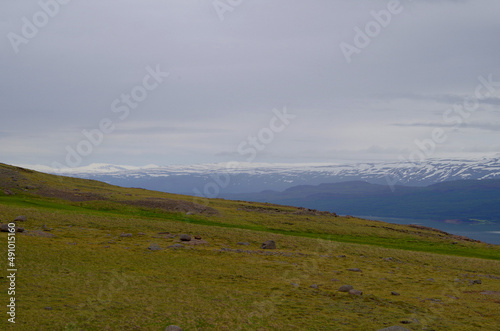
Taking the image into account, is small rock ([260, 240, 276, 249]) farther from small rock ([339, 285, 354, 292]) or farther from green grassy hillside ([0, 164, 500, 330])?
small rock ([339, 285, 354, 292])

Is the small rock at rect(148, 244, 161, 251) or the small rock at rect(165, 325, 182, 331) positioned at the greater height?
the small rock at rect(148, 244, 161, 251)

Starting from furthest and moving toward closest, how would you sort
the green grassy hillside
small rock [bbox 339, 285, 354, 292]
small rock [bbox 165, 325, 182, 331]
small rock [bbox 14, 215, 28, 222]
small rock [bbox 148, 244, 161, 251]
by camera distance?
small rock [bbox 14, 215, 28, 222], small rock [bbox 148, 244, 161, 251], small rock [bbox 339, 285, 354, 292], the green grassy hillside, small rock [bbox 165, 325, 182, 331]

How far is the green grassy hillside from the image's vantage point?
21734 millimetres

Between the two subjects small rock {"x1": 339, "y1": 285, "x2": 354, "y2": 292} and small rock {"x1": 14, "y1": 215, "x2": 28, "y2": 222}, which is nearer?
small rock {"x1": 339, "y1": 285, "x2": 354, "y2": 292}

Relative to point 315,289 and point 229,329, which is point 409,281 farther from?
point 229,329

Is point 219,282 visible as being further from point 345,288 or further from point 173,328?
point 173,328

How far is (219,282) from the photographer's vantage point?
30047 mm

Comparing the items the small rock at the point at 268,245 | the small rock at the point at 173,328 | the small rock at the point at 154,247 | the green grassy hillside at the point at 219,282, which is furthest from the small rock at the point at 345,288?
the small rock at the point at 154,247

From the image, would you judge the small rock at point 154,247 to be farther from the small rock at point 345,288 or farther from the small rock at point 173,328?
the small rock at point 173,328

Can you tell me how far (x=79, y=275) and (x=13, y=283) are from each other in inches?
174

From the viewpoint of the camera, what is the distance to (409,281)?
36.4 meters

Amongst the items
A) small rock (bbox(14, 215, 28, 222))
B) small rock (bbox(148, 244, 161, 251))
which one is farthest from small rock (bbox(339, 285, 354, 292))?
small rock (bbox(14, 215, 28, 222))

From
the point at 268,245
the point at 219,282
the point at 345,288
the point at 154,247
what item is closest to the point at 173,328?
→ the point at 219,282

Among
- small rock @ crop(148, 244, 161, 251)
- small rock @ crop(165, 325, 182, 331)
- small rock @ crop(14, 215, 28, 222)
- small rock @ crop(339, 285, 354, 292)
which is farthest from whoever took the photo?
small rock @ crop(14, 215, 28, 222)
